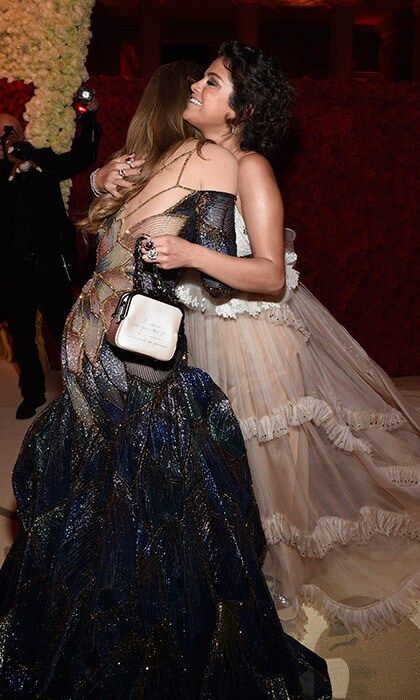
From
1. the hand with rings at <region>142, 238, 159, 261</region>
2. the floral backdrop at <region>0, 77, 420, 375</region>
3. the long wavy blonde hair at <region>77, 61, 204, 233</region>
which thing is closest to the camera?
the hand with rings at <region>142, 238, 159, 261</region>

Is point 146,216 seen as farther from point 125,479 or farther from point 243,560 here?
point 243,560

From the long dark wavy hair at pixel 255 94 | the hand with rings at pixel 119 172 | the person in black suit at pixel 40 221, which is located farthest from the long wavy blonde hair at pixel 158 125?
the person in black suit at pixel 40 221

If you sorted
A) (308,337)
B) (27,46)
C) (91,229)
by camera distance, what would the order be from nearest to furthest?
(91,229)
(308,337)
(27,46)

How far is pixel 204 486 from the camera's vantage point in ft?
5.35

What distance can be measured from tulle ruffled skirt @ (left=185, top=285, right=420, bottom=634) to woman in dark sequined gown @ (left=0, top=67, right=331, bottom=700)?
328mm

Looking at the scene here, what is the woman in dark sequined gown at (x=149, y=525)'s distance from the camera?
1.57 meters

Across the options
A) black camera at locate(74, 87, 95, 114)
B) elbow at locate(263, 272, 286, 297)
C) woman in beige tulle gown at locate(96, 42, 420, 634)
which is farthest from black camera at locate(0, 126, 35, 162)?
elbow at locate(263, 272, 286, 297)

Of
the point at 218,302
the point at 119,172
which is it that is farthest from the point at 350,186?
the point at 119,172

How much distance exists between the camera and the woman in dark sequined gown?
1.57m

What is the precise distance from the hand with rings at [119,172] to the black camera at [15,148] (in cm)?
200

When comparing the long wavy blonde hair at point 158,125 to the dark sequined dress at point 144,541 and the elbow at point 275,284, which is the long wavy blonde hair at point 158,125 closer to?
the dark sequined dress at point 144,541

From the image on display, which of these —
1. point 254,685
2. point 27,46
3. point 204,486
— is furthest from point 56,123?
point 254,685

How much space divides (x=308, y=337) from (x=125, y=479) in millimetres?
847

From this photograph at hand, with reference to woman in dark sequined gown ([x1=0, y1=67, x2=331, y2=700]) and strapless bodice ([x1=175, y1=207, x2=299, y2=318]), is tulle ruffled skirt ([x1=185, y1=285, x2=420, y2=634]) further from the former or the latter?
woman in dark sequined gown ([x1=0, y1=67, x2=331, y2=700])
